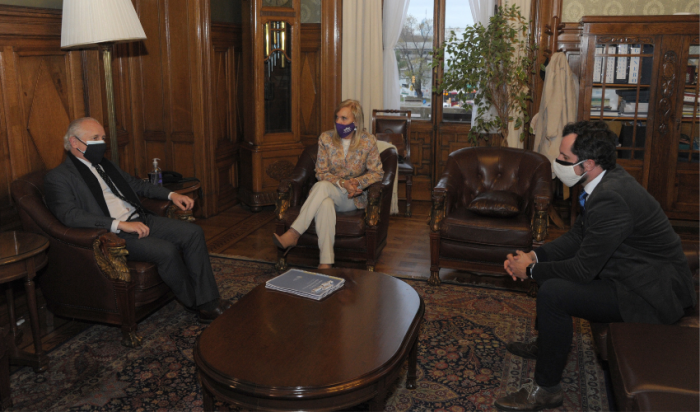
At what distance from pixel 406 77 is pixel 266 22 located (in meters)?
1.72

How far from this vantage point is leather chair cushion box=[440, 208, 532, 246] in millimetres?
3719

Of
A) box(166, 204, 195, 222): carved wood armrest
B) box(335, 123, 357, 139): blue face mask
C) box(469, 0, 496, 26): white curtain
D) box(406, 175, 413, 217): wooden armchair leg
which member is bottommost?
box(406, 175, 413, 217): wooden armchair leg

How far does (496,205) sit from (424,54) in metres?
3.00

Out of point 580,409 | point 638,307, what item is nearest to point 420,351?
point 580,409

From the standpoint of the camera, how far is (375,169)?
4.13 meters

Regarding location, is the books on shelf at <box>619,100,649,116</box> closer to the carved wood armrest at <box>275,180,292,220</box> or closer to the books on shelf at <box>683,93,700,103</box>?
the books on shelf at <box>683,93,700,103</box>

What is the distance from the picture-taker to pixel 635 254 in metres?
2.42

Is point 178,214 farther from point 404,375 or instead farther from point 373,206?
point 404,375

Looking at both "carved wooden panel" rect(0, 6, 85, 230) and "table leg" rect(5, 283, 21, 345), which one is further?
"carved wooden panel" rect(0, 6, 85, 230)

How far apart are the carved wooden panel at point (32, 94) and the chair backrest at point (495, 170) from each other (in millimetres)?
2654

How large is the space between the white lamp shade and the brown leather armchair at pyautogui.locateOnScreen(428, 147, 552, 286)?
7.50 feet

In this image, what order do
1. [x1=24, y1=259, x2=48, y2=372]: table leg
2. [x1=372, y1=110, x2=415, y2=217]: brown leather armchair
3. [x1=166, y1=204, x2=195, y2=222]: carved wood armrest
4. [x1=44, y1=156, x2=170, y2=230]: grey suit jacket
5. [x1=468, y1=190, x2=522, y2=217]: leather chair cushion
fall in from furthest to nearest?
[x1=372, y1=110, x2=415, y2=217]: brown leather armchair, [x1=468, y1=190, x2=522, y2=217]: leather chair cushion, [x1=166, y1=204, x2=195, y2=222]: carved wood armrest, [x1=44, y1=156, x2=170, y2=230]: grey suit jacket, [x1=24, y1=259, x2=48, y2=372]: table leg

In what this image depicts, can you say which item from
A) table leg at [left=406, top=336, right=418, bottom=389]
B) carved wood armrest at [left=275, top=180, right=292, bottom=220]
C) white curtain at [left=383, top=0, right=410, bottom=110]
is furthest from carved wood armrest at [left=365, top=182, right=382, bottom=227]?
white curtain at [left=383, top=0, right=410, bottom=110]

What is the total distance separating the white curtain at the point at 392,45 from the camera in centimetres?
621
